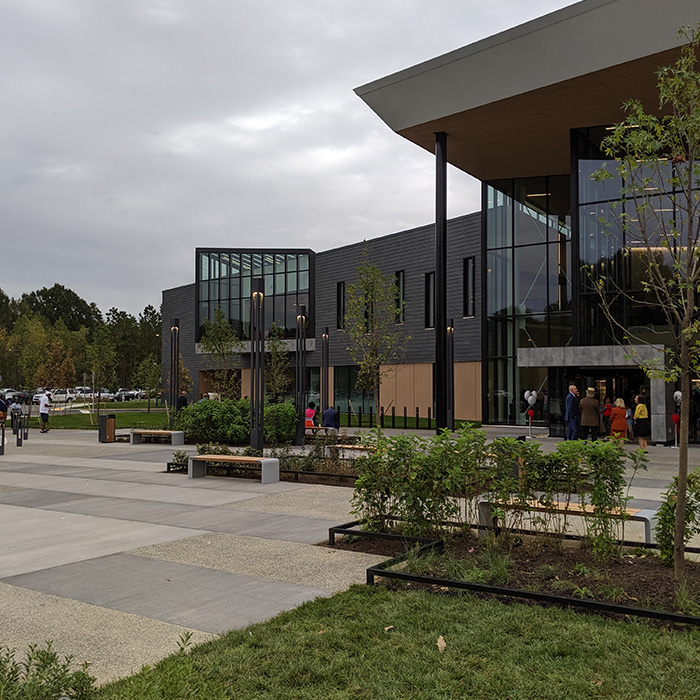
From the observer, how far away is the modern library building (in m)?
20.2

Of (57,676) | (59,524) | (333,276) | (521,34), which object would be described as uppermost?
(521,34)

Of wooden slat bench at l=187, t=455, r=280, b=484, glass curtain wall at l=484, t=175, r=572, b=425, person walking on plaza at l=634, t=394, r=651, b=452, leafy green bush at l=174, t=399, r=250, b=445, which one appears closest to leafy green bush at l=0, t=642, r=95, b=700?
wooden slat bench at l=187, t=455, r=280, b=484

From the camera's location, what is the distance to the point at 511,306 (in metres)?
33.0

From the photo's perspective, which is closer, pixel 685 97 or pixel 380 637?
pixel 380 637

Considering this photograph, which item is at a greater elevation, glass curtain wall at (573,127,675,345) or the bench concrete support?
glass curtain wall at (573,127,675,345)

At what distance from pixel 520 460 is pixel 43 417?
27925mm

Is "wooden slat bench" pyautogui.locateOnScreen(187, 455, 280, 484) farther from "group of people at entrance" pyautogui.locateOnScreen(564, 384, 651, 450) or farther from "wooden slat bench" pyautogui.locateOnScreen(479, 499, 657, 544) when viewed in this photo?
"group of people at entrance" pyautogui.locateOnScreen(564, 384, 651, 450)

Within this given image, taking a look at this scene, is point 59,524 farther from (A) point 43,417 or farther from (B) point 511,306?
(B) point 511,306

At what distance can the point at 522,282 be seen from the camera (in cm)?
3256

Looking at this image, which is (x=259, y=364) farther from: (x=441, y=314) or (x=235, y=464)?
(x=441, y=314)

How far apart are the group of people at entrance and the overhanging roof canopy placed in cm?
895

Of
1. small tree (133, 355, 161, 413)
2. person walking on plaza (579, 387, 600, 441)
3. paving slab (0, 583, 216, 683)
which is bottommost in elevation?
paving slab (0, 583, 216, 683)

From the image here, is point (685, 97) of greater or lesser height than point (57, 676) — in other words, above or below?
above

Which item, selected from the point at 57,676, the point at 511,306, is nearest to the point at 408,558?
the point at 57,676
